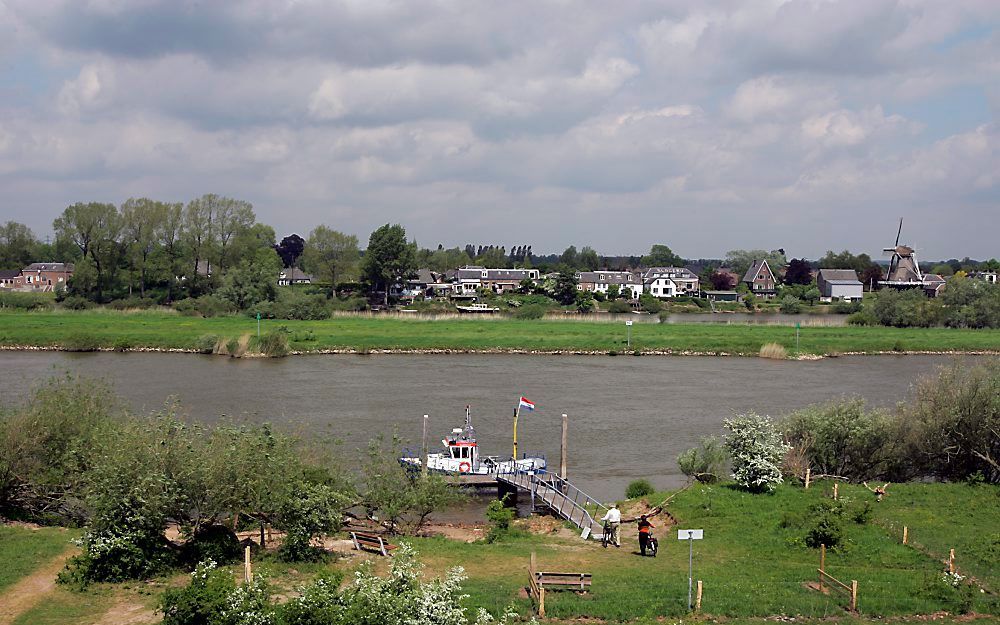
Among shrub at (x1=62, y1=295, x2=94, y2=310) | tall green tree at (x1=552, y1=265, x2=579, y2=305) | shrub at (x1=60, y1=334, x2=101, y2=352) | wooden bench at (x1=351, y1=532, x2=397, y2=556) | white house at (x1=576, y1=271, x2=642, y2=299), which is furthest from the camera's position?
white house at (x1=576, y1=271, x2=642, y2=299)

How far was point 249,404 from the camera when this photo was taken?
44781 mm

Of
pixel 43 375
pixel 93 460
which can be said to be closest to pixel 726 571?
pixel 93 460

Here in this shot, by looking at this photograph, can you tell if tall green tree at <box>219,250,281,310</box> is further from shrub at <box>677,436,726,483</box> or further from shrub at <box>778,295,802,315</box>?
shrub at <box>778,295,802,315</box>

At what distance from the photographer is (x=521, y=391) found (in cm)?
5066

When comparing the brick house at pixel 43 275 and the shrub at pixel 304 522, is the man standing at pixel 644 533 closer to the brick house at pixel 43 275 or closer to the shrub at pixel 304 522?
the shrub at pixel 304 522

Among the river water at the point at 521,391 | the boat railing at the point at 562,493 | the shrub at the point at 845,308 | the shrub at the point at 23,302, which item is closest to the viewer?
the boat railing at the point at 562,493

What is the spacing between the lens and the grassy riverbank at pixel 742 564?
1642 cm

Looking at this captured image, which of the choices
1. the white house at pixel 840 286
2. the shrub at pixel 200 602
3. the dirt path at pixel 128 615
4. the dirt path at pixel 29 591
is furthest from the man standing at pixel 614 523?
the white house at pixel 840 286

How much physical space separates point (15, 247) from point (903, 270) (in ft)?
479

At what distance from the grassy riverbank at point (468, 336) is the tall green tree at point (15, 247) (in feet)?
176

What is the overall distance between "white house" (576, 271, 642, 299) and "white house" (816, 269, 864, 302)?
29986 mm

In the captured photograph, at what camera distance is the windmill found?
142 metres

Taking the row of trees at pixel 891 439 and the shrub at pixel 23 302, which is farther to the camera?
the shrub at pixel 23 302

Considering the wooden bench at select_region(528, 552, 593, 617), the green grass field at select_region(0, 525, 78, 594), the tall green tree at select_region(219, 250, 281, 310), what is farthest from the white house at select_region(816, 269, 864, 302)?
the green grass field at select_region(0, 525, 78, 594)
